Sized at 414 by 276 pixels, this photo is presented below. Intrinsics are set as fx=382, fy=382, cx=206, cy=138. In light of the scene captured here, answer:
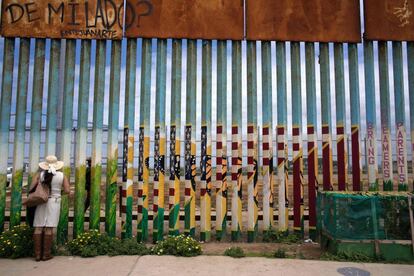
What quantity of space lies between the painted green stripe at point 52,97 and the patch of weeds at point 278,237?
194 inches

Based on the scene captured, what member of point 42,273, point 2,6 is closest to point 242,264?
point 42,273

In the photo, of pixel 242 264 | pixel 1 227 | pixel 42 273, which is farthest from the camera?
pixel 1 227

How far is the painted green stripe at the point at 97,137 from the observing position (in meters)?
8.18

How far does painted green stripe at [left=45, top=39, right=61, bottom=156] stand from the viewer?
8.24m

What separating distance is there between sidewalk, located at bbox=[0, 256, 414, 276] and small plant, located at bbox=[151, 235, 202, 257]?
0.19 metres

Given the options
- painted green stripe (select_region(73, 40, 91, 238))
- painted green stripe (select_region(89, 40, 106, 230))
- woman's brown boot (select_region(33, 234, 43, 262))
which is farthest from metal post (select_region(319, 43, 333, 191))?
woman's brown boot (select_region(33, 234, 43, 262))

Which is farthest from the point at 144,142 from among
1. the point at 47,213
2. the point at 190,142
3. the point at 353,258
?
the point at 353,258

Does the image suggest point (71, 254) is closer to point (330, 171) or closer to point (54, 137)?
point (54, 137)

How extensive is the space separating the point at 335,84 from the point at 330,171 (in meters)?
1.96

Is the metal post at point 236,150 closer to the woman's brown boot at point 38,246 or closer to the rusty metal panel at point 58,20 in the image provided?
the rusty metal panel at point 58,20

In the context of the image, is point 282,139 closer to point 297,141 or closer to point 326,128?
point 297,141

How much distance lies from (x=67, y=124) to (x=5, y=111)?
1394 mm

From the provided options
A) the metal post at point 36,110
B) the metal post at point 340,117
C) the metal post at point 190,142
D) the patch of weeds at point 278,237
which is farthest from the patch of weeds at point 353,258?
the metal post at point 36,110

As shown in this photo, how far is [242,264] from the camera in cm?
638
